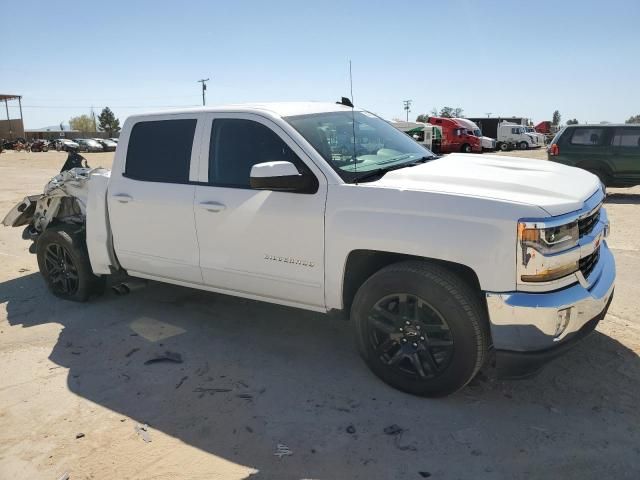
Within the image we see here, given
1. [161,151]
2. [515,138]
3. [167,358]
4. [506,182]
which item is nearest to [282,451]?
[167,358]

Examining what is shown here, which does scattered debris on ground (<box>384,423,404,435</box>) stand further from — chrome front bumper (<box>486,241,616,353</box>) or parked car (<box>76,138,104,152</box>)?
parked car (<box>76,138,104,152</box>)

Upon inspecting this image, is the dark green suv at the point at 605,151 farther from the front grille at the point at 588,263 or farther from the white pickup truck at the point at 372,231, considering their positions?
the front grille at the point at 588,263

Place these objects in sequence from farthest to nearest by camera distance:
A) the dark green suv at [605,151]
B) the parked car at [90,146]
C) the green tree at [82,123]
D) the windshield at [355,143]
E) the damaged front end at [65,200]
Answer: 1. the green tree at [82,123]
2. the parked car at [90,146]
3. the dark green suv at [605,151]
4. the damaged front end at [65,200]
5. the windshield at [355,143]

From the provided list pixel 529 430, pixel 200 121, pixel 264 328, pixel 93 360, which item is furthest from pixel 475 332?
pixel 93 360

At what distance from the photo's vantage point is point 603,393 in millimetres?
3377

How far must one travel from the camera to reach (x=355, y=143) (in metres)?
3.98

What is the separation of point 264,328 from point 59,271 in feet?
8.06

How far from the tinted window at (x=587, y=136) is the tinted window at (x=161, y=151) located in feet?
36.2

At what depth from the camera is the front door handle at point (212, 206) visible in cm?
395

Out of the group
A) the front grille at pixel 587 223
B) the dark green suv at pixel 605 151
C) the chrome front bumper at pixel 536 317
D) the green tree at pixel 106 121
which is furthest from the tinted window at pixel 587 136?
the green tree at pixel 106 121

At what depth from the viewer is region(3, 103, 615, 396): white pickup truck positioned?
2.95 metres

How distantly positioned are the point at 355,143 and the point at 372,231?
958 millimetres

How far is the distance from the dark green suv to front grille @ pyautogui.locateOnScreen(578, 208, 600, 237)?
9.97 m

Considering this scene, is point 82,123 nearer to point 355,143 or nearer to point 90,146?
point 90,146
